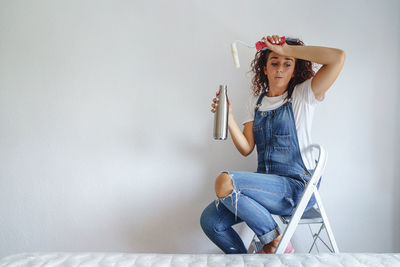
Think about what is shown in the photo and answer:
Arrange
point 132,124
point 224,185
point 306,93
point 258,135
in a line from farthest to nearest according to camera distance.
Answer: point 132,124
point 258,135
point 306,93
point 224,185

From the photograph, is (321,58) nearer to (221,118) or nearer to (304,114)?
(304,114)

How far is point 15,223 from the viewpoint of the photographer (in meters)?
1.49

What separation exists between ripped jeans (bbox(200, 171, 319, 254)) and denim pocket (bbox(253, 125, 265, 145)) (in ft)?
0.63

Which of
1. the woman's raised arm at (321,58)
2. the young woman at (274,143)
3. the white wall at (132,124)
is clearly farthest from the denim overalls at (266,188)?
the white wall at (132,124)

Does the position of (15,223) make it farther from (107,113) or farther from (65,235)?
(107,113)

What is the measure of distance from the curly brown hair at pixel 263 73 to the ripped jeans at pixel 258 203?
1.26ft

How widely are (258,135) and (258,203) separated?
0.32 m

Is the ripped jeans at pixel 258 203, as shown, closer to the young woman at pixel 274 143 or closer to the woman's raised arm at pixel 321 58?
the young woman at pixel 274 143

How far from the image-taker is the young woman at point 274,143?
103 cm

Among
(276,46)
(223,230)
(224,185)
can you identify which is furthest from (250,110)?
(223,230)

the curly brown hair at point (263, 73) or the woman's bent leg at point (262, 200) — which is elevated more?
the curly brown hair at point (263, 73)

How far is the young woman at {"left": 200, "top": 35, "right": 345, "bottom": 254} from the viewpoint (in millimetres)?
1033

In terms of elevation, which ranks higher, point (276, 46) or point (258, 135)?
point (276, 46)

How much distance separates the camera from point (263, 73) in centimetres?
132
